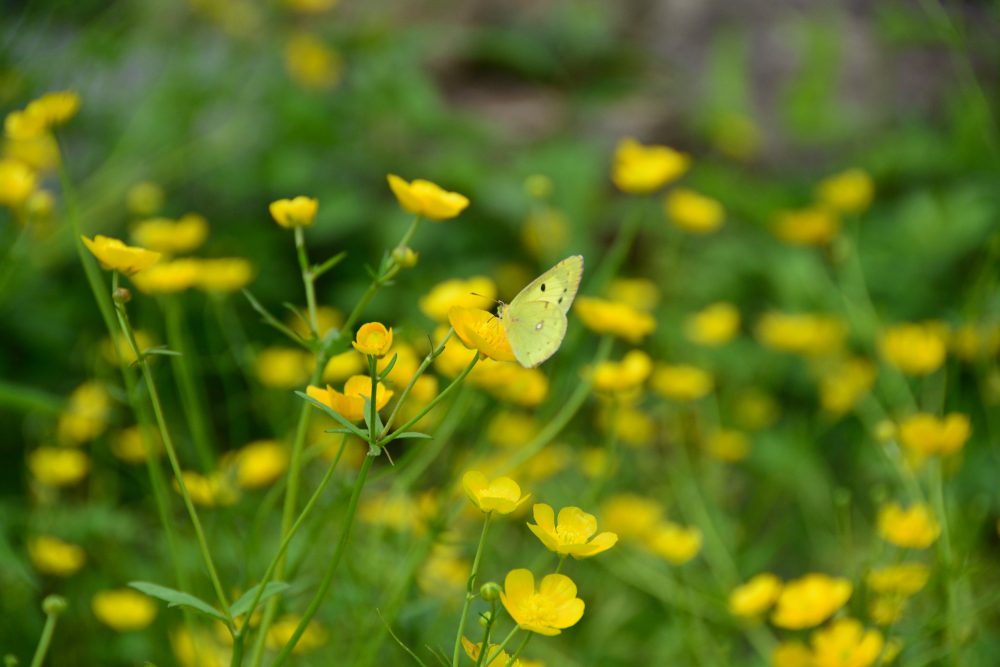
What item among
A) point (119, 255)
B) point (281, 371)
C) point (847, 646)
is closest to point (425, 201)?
point (119, 255)

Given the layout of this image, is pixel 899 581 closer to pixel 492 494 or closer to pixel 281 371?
pixel 492 494

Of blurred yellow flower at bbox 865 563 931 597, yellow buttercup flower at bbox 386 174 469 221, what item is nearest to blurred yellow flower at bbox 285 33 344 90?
yellow buttercup flower at bbox 386 174 469 221

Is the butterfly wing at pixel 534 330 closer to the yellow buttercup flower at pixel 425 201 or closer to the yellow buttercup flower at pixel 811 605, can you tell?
the yellow buttercup flower at pixel 425 201

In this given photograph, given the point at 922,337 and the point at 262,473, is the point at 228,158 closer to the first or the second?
the point at 262,473

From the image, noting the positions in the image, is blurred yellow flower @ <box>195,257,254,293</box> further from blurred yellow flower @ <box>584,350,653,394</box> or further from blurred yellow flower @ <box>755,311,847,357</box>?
blurred yellow flower @ <box>755,311,847,357</box>

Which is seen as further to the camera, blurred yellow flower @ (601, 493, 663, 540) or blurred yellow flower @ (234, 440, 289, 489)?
blurred yellow flower @ (601, 493, 663, 540)

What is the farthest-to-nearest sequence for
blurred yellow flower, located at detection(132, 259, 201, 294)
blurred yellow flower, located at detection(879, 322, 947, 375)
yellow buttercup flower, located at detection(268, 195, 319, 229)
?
blurred yellow flower, located at detection(879, 322, 947, 375) → blurred yellow flower, located at detection(132, 259, 201, 294) → yellow buttercup flower, located at detection(268, 195, 319, 229)
